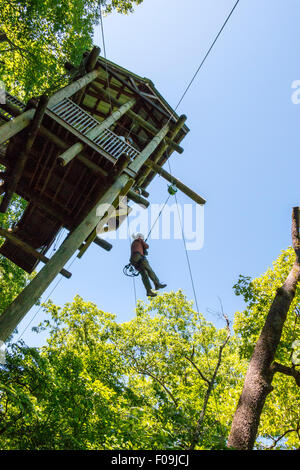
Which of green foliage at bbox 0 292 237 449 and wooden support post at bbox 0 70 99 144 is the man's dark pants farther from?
wooden support post at bbox 0 70 99 144

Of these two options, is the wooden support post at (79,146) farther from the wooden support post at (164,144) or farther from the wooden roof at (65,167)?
the wooden support post at (164,144)

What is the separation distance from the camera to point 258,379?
4.13 metres

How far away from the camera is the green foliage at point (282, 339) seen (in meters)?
7.59

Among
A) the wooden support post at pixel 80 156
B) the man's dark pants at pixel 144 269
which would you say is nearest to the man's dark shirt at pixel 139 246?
the man's dark pants at pixel 144 269

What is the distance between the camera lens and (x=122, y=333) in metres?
16.5

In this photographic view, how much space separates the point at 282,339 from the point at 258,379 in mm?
3686

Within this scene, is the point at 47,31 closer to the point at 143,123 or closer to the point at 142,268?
the point at 143,123

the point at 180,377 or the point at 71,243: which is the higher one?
the point at 180,377

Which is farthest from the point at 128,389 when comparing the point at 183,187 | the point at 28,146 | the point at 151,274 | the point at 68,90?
the point at 68,90

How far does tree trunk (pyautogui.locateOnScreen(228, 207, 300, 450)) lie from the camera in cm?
367

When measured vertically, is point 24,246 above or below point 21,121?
below

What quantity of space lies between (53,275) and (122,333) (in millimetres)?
12614

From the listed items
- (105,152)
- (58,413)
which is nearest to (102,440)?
(58,413)
